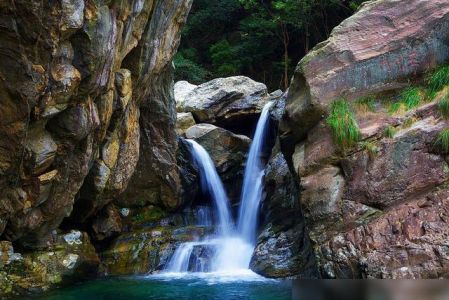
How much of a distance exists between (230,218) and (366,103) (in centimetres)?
695

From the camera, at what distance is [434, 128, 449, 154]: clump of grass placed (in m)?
7.67

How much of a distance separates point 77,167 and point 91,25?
2985 millimetres

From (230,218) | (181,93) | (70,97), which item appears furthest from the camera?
(181,93)

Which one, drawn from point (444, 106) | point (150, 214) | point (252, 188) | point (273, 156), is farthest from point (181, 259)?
point (444, 106)

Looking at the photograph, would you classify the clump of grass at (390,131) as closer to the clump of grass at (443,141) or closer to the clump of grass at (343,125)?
the clump of grass at (343,125)

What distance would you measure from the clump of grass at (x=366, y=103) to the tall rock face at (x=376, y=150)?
0.06 ft

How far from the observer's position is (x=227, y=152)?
16.2 metres

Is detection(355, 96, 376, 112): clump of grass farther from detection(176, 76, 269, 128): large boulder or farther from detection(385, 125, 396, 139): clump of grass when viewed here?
detection(176, 76, 269, 128): large boulder

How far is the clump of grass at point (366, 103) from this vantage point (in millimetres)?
9203

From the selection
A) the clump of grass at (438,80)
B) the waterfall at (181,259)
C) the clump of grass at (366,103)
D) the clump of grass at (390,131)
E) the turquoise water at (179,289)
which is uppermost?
the clump of grass at (438,80)

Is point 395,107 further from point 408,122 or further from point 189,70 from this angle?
point 189,70

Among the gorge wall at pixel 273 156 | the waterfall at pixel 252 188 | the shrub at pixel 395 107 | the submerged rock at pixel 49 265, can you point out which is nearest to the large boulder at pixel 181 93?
Answer: the waterfall at pixel 252 188

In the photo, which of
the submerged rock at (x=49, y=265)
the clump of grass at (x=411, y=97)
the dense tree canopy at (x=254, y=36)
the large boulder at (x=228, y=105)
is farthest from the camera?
the dense tree canopy at (x=254, y=36)

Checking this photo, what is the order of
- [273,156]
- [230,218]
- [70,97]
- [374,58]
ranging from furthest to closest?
1. [230,218]
2. [273,156]
3. [374,58]
4. [70,97]
